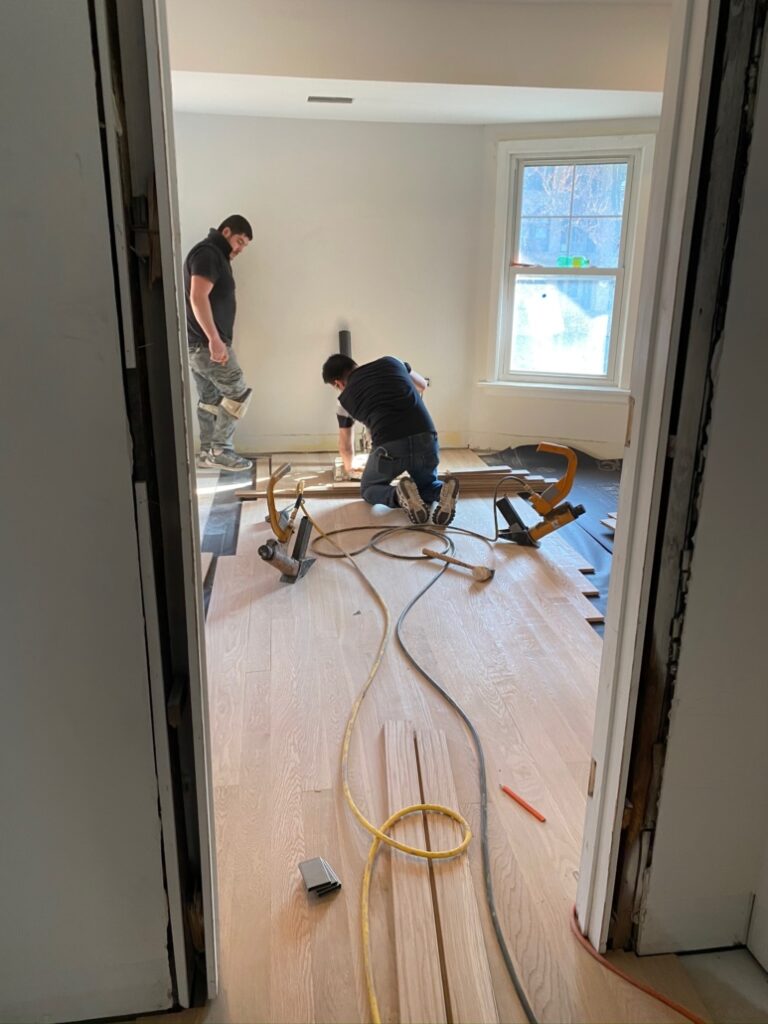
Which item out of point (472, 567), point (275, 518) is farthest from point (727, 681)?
point (275, 518)

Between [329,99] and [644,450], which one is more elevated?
[329,99]

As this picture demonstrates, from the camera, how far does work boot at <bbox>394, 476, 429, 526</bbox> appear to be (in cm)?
391

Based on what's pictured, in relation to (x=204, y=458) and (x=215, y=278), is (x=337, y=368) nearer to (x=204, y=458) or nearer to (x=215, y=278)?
(x=215, y=278)

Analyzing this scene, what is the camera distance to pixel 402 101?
168 inches

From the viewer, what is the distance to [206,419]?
513 centimetres

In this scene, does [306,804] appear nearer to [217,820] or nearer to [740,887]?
[217,820]

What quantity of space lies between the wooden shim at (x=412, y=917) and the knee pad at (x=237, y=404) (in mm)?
3508

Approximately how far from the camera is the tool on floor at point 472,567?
3.25 m

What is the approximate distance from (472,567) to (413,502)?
0.71 metres

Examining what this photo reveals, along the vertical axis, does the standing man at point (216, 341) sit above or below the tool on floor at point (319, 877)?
above

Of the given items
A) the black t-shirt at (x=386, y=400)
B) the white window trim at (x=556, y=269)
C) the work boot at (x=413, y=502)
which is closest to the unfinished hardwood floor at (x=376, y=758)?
the work boot at (x=413, y=502)

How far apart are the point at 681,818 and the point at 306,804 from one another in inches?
37.4

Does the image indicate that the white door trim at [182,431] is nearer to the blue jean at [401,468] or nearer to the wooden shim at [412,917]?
the wooden shim at [412,917]

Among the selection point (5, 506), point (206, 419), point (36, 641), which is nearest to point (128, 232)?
point (5, 506)
